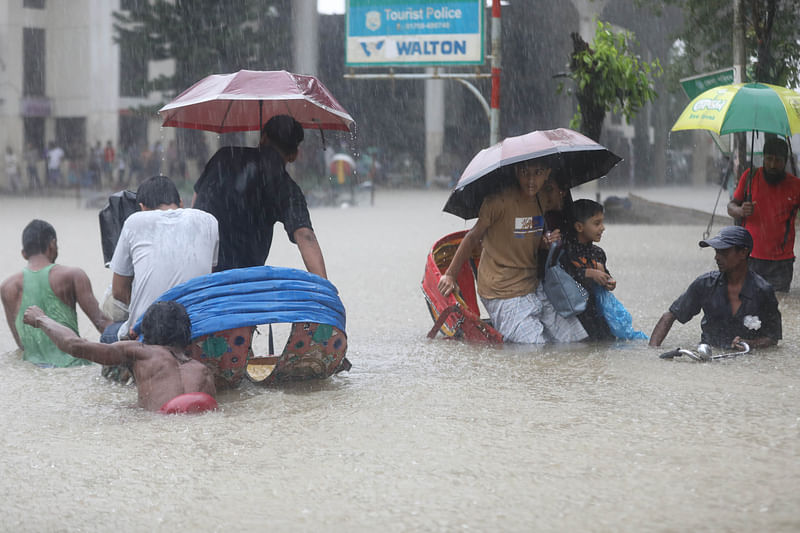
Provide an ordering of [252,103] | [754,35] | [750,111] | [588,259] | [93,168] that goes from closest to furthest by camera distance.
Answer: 1. [588,259]
2. [252,103]
3. [750,111]
4. [754,35]
5. [93,168]

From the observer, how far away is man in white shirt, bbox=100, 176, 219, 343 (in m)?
5.40

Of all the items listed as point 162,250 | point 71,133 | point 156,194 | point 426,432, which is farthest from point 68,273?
point 71,133

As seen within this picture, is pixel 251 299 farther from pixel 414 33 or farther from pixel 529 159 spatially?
pixel 414 33

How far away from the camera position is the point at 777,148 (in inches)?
337

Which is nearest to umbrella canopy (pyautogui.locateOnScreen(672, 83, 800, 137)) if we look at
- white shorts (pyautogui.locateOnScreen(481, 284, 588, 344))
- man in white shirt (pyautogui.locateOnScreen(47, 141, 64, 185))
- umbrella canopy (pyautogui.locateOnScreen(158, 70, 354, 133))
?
white shorts (pyautogui.locateOnScreen(481, 284, 588, 344))

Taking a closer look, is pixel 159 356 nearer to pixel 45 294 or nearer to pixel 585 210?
pixel 45 294

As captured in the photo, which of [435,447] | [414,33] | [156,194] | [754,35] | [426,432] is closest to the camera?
[435,447]

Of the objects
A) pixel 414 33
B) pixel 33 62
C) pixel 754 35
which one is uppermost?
pixel 33 62

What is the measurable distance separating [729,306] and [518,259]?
54.8 inches

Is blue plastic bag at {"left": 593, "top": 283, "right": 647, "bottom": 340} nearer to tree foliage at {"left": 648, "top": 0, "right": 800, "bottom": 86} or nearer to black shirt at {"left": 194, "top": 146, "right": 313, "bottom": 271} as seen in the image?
black shirt at {"left": 194, "top": 146, "right": 313, "bottom": 271}

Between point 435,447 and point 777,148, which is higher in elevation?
point 777,148

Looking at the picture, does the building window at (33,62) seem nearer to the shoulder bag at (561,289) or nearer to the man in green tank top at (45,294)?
the man in green tank top at (45,294)

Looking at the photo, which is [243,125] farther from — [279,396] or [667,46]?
[667,46]

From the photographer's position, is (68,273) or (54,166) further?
(54,166)
